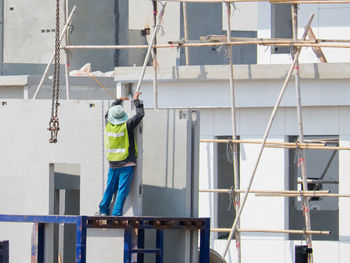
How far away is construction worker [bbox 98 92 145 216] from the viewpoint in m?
19.3

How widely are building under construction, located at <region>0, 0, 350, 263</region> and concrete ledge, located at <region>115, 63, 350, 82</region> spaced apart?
0.02 m

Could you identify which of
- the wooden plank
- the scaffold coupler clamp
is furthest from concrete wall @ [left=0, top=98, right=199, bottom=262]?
the wooden plank

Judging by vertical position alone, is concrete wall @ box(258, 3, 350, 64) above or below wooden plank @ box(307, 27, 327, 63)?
above

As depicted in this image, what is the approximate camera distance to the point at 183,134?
20.0 meters

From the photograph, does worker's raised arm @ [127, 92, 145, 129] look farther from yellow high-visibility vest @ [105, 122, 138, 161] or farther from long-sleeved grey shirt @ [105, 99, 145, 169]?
yellow high-visibility vest @ [105, 122, 138, 161]

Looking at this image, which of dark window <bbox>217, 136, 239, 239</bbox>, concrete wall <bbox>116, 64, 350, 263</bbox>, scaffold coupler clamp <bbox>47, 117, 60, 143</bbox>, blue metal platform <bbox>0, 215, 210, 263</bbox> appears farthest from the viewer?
dark window <bbox>217, 136, 239, 239</bbox>

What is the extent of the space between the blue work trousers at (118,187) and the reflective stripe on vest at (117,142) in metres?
0.20

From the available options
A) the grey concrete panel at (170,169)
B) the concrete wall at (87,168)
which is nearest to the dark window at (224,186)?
the concrete wall at (87,168)

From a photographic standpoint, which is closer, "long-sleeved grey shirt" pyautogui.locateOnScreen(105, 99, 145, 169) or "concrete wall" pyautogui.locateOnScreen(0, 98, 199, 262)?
"long-sleeved grey shirt" pyautogui.locateOnScreen(105, 99, 145, 169)

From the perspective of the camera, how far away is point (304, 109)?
24.8 m

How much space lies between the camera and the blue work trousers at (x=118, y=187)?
762 inches

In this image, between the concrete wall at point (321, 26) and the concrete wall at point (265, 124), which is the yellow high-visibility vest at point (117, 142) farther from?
the concrete wall at point (321, 26)

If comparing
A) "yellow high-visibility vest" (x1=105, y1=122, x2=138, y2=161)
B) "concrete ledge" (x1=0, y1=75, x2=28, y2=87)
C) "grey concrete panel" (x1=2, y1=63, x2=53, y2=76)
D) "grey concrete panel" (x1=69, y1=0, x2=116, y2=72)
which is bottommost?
"yellow high-visibility vest" (x1=105, y1=122, x2=138, y2=161)

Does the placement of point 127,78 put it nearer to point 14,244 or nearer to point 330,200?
point 14,244
